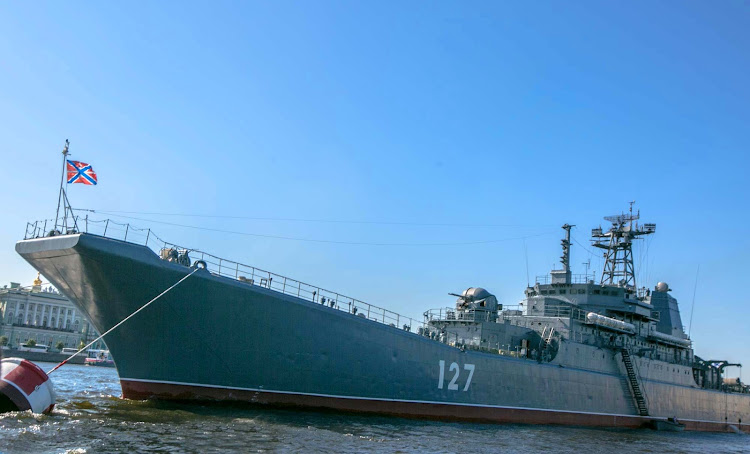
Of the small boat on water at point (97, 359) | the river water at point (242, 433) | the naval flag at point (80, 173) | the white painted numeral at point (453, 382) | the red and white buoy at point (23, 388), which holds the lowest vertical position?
the small boat on water at point (97, 359)

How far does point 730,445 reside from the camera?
85.7 ft

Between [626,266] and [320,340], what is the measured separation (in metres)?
22.6

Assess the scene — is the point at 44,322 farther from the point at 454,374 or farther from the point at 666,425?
the point at 666,425

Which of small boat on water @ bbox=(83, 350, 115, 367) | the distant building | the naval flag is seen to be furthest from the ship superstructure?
the distant building

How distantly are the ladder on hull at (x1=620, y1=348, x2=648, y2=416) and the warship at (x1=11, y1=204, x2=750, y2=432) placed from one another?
6 centimetres

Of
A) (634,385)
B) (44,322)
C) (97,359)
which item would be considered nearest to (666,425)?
(634,385)

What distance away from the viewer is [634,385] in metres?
28.6

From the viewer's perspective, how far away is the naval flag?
16906mm

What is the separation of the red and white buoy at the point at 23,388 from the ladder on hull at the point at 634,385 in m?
24.7

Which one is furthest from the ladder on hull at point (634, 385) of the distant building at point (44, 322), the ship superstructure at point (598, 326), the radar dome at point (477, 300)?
the distant building at point (44, 322)

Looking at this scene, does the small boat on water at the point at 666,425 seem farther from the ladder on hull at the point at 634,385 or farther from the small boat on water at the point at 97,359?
the small boat on water at the point at 97,359

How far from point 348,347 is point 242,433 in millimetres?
5543

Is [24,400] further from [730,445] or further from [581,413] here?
[730,445]

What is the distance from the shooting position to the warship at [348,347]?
17.1m
